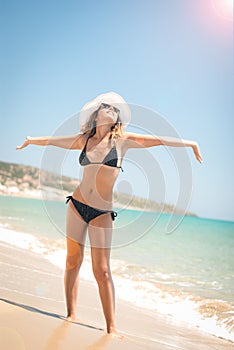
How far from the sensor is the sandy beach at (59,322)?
2.03 metres

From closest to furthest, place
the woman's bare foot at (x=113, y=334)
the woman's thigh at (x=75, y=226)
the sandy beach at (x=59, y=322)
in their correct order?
the sandy beach at (x=59, y=322), the woman's bare foot at (x=113, y=334), the woman's thigh at (x=75, y=226)

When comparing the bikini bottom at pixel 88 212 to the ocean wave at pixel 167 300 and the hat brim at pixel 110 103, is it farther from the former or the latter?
the ocean wave at pixel 167 300

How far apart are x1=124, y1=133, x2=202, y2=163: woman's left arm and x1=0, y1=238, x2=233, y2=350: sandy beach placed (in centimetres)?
115

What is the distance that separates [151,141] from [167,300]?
280 centimetres

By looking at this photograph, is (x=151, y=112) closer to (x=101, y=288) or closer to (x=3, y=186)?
(x=101, y=288)

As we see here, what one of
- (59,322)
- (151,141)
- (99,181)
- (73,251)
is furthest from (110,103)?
(59,322)

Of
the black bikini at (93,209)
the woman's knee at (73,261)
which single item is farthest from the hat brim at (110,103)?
the woman's knee at (73,261)

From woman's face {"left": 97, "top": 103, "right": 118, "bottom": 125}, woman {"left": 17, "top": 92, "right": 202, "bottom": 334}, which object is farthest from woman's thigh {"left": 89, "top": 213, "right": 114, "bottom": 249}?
woman's face {"left": 97, "top": 103, "right": 118, "bottom": 125}

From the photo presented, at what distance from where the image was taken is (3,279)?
368cm

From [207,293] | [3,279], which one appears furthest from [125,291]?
[3,279]

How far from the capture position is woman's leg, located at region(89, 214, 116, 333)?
2445 mm

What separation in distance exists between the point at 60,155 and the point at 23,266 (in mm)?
2279

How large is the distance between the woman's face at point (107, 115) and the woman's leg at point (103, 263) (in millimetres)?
603

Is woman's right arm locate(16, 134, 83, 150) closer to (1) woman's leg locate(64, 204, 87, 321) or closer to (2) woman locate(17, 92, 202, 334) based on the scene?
(2) woman locate(17, 92, 202, 334)
